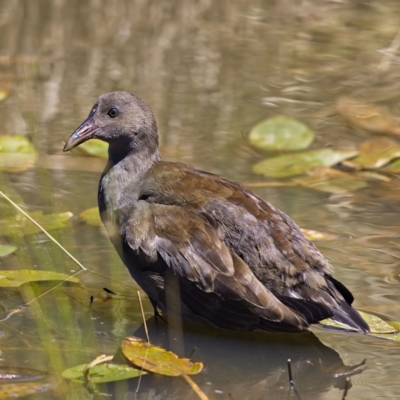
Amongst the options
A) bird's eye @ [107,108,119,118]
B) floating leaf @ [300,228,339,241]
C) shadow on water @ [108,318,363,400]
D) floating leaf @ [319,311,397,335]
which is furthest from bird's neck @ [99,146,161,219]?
floating leaf @ [319,311,397,335]

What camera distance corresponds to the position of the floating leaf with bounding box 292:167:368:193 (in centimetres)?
575

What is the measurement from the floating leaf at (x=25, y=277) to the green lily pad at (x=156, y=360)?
27.2 inches

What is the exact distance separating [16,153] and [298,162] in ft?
5.82

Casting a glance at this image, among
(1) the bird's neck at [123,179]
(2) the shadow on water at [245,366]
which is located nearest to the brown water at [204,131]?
(2) the shadow on water at [245,366]

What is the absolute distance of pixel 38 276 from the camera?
450 cm

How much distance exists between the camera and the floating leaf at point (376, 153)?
19.7 feet

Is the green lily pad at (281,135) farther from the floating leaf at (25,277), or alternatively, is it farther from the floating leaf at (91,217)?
the floating leaf at (25,277)

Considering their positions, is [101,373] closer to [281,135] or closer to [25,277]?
[25,277]

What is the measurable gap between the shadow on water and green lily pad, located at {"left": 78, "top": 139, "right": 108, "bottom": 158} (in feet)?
6.34

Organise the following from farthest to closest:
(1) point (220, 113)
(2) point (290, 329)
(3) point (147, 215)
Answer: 1. (1) point (220, 113)
2. (3) point (147, 215)
3. (2) point (290, 329)

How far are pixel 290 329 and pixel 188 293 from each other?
1.57 ft

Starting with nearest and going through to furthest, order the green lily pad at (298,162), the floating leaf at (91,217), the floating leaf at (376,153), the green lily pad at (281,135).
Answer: the floating leaf at (91,217), the green lily pad at (298,162), the floating leaf at (376,153), the green lily pad at (281,135)

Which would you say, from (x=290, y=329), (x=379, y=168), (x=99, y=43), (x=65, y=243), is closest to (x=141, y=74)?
(x=99, y=43)

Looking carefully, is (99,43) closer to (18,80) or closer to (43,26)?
(43,26)
